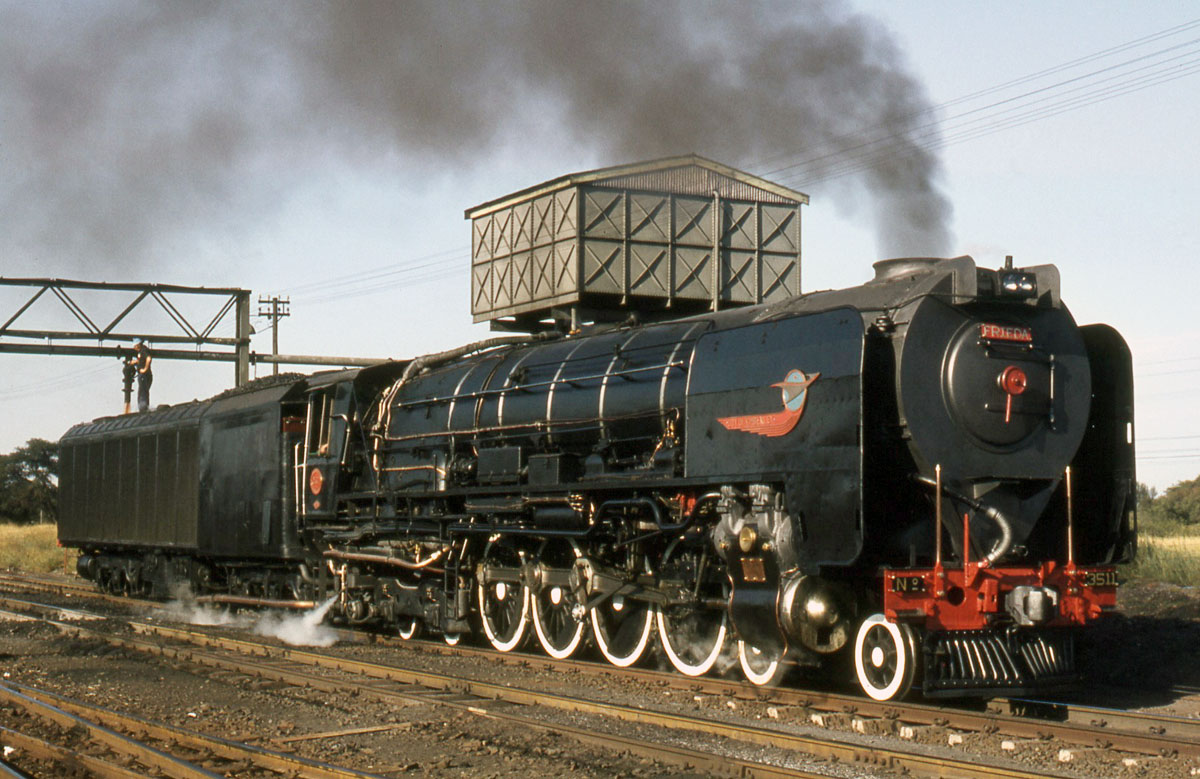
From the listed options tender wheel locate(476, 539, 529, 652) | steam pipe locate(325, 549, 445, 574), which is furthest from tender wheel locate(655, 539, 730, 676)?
steam pipe locate(325, 549, 445, 574)

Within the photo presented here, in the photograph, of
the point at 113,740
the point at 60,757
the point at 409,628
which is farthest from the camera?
the point at 409,628

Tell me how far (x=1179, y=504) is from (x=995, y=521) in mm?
44150

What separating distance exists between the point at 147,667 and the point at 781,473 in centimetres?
687

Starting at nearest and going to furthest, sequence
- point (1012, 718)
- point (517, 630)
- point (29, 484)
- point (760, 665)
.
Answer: point (1012, 718) → point (760, 665) → point (517, 630) → point (29, 484)

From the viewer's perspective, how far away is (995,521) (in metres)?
9.83

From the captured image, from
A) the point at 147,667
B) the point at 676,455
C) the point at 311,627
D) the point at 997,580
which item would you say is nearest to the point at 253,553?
the point at 311,627

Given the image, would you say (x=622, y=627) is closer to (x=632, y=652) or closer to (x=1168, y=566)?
(x=632, y=652)

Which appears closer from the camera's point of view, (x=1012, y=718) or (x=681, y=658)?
(x=1012, y=718)

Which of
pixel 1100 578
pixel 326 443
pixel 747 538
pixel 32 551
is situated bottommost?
pixel 32 551

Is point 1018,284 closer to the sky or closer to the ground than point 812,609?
closer to the sky

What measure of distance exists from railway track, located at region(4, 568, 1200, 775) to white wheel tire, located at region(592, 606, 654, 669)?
0.50 m

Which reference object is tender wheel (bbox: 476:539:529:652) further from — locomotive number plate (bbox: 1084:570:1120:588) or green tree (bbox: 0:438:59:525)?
green tree (bbox: 0:438:59:525)

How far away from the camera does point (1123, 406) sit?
35.7ft

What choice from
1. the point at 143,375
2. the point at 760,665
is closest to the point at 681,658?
the point at 760,665
